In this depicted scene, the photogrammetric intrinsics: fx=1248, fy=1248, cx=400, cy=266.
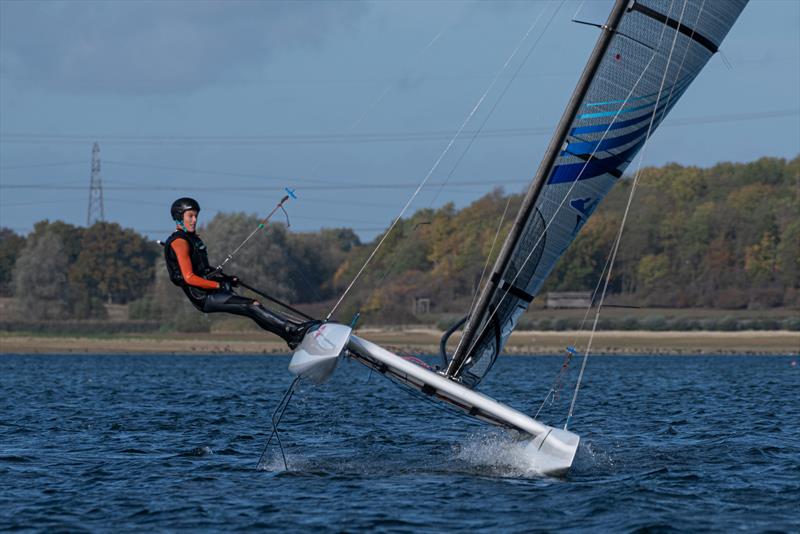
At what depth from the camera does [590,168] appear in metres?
14.4

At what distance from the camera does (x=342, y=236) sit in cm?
12506

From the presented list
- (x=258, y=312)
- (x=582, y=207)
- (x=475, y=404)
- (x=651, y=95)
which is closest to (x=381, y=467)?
(x=475, y=404)

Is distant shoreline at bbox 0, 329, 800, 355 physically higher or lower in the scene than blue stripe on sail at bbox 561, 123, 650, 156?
lower

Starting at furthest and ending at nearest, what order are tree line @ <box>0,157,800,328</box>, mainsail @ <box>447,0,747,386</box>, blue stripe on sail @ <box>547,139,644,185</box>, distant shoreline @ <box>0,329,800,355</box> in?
tree line @ <box>0,157,800,328</box>
distant shoreline @ <box>0,329,800,355</box>
blue stripe on sail @ <box>547,139,644,185</box>
mainsail @ <box>447,0,747,386</box>

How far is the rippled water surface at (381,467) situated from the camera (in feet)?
38.0

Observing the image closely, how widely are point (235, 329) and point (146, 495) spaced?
209 ft

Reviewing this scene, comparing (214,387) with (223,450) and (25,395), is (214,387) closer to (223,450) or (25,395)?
(25,395)

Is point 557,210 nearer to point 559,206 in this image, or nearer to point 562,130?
point 559,206

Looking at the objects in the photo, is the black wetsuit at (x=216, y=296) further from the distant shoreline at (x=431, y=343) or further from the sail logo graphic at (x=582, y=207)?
the distant shoreline at (x=431, y=343)

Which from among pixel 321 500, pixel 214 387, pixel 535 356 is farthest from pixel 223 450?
pixel 535 356

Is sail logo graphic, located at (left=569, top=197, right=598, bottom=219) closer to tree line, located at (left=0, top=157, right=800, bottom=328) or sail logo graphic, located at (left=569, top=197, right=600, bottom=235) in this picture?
sail logo graphic, located at (left=569, top=197, right=600, bottom=235)

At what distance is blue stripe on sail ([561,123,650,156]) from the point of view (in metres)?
14.2

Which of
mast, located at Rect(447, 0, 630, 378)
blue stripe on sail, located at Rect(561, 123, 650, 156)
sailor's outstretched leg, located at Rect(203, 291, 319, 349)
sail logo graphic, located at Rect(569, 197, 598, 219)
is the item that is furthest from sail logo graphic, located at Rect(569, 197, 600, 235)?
sailor's outstretched leg, located at Rect(203, 291, 319, 349)

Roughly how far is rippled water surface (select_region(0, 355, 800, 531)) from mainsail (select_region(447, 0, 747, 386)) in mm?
1742
